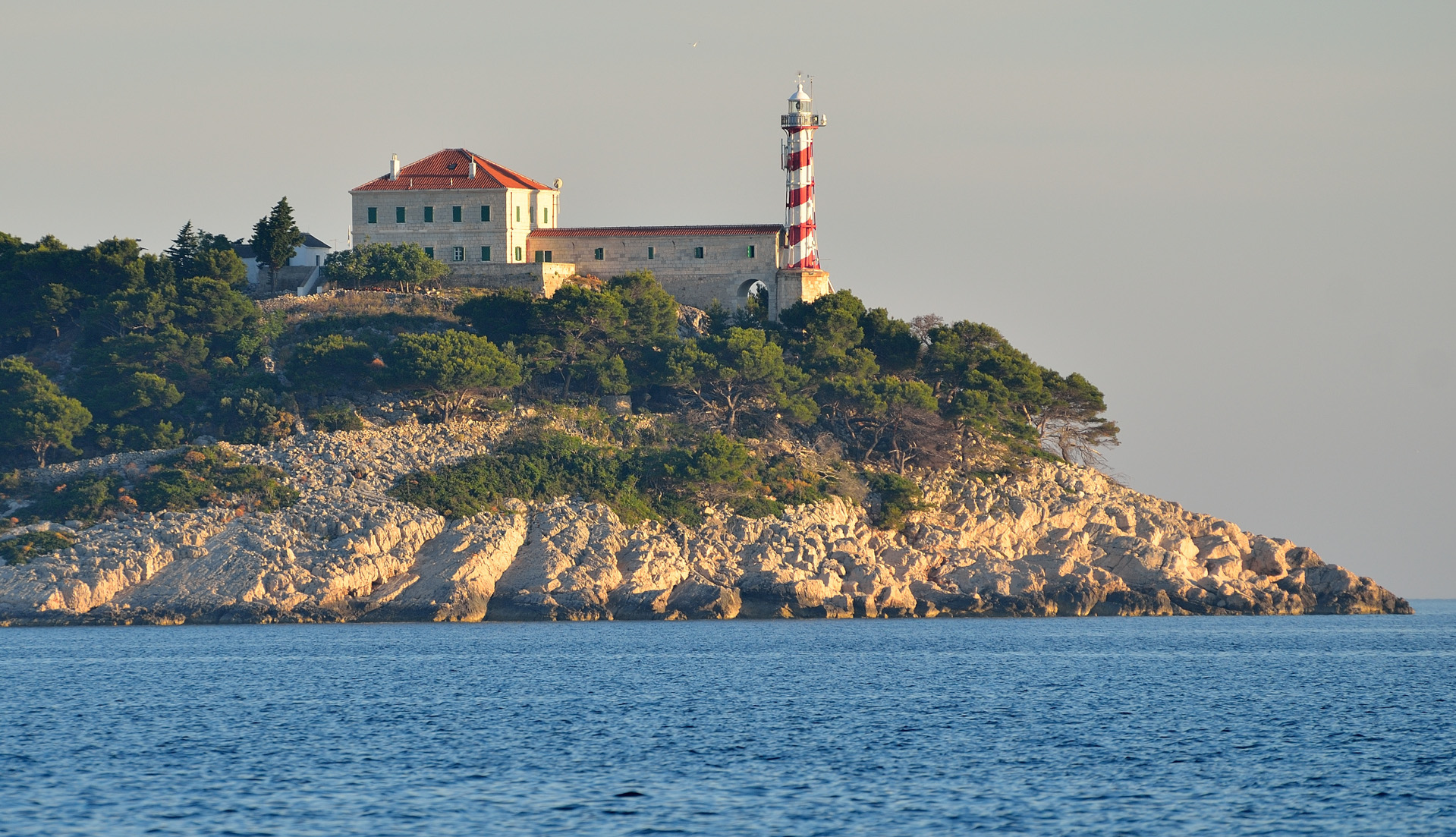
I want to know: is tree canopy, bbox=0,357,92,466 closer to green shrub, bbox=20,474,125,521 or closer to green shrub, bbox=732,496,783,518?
green shrub, bbox=20,474,125,521

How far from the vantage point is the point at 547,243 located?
85.9 metres

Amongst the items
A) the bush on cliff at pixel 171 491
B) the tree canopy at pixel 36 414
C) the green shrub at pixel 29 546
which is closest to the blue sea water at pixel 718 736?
the green shrub at pixel 29 546

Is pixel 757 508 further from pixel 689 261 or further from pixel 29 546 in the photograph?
pixel 29 546

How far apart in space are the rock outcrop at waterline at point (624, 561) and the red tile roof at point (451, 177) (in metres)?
15.4

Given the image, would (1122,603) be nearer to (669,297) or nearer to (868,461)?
(868,461)

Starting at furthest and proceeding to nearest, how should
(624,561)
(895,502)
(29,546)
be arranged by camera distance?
(895,502)
(624,561)
(29,546)

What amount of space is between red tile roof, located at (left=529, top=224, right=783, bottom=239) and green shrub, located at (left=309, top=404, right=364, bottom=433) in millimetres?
16870

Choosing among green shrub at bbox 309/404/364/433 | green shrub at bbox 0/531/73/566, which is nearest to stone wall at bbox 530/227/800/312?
green shrub at bbox 309/404/364/433

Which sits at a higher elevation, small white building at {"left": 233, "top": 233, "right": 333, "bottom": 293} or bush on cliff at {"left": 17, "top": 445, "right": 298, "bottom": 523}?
small white building at {"left": 233, "top": 233, "right": 333, "bottom": 293}

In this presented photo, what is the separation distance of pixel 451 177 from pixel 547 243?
565 cm

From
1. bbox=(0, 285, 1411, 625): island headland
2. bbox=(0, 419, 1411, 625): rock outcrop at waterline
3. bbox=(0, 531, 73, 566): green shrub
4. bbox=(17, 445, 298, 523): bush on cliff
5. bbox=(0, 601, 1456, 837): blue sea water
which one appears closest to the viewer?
bbox=(0, 601, 1456, 837): blue sea water

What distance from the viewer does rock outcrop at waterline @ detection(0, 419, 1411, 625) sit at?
64.2 metres

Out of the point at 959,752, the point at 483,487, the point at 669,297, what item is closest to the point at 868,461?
the point at 669,297

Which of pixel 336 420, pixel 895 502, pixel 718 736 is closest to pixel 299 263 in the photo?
pixel 336 420
